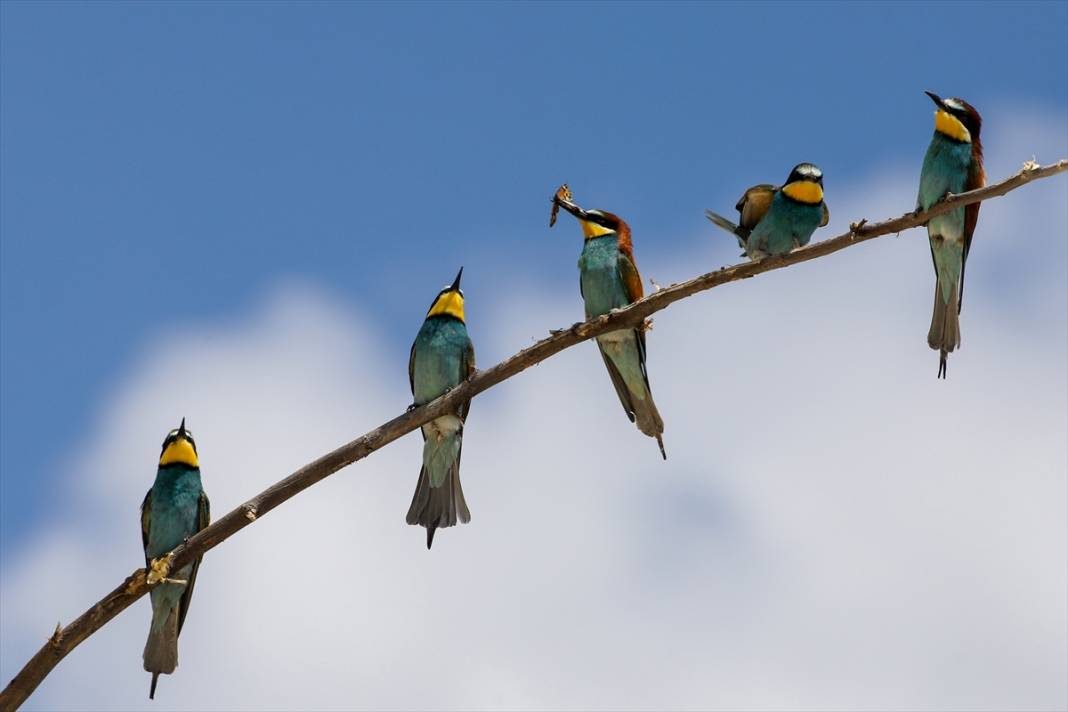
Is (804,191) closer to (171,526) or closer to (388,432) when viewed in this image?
(388,432)

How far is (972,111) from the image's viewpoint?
5.62 m

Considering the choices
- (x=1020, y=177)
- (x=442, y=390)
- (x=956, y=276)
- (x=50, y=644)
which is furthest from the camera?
(x=442, y=390)

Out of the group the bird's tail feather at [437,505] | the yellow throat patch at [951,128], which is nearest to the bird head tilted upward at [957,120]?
the yellow throat patch at [951,128]

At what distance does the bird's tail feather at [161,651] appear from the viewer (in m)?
5.63

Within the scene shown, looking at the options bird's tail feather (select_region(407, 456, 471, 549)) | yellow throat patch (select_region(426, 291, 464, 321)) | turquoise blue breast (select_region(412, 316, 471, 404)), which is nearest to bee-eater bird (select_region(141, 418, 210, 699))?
bird's tail feather (select_region(407, 456, 471, 549))

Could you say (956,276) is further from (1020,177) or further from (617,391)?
(617,391)

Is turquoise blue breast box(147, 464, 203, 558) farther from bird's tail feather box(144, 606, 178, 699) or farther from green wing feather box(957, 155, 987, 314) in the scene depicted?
green wing feather box(957, 155, 987, 314)

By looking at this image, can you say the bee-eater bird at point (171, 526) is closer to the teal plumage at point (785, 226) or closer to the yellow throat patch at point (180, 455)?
the yellow throat patch at point (180, 455)

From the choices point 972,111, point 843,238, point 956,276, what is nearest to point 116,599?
point 843,238

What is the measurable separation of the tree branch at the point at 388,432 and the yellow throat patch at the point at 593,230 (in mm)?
896

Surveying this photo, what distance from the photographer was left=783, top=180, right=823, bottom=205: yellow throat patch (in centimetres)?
555

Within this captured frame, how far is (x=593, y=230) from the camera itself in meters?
5.88

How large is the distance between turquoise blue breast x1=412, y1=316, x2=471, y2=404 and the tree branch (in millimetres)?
956

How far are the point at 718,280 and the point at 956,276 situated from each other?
3.94ft
